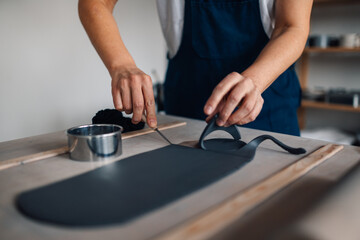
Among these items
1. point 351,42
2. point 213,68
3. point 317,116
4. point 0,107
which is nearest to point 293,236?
point 213,68

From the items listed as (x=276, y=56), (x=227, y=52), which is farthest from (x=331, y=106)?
(x=276, y=56)

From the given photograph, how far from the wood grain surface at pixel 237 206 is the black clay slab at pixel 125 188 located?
0.07m

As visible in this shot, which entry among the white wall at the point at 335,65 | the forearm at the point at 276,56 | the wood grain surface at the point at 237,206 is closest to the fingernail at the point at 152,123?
the forearm at the point at 276,56

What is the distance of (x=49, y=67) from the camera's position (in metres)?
2.32

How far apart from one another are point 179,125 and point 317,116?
229 cm

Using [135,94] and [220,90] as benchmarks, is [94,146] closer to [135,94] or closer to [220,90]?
[135,94]

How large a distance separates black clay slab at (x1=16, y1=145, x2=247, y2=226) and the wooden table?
0.05 ft

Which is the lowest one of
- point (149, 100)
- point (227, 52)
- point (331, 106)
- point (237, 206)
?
point (331, 106)

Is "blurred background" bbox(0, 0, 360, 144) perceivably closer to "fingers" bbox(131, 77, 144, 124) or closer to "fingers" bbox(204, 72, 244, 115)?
"fingers" bbox(131, 77, 144, 124)

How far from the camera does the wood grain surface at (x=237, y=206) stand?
0.43m

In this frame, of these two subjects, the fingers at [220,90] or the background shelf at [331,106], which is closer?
the fingers at [220,90]

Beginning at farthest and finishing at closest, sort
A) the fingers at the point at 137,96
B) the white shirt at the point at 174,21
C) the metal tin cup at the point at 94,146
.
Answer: the white shirt at the point at 174,21, the fingers at the point at 137,96, the metal tin cup at the point at 94,146

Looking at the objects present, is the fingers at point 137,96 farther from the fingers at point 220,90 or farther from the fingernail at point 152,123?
the fingers at point 220,90

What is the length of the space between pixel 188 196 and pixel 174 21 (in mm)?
850
